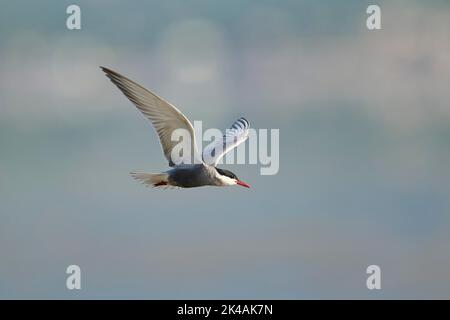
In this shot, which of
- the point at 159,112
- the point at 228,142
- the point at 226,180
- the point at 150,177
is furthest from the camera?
the point at 228,142

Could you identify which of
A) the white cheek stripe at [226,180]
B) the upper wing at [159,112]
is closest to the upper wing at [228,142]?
the white cheek stripe at [226,180]

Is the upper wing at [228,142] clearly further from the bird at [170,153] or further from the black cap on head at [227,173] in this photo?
the black cap on head at [227,173]

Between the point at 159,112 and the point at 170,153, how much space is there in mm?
660

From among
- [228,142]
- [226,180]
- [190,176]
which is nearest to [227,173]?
[226,180]

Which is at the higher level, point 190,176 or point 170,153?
point 170,153

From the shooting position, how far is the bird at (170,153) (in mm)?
13477

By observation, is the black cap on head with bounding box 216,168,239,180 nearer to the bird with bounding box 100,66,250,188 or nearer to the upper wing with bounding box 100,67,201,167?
the bird with bounding box 100,66,250,188

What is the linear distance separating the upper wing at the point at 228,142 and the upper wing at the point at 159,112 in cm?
58

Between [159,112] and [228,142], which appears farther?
[228,142]

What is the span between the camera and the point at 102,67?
13258 mm

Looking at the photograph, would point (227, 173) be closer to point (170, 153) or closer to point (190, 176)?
point (190, 176)

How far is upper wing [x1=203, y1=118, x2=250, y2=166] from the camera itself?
14.6 metres

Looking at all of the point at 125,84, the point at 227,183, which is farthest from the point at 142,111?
the point at 227,183

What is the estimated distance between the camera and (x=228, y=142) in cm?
1503
